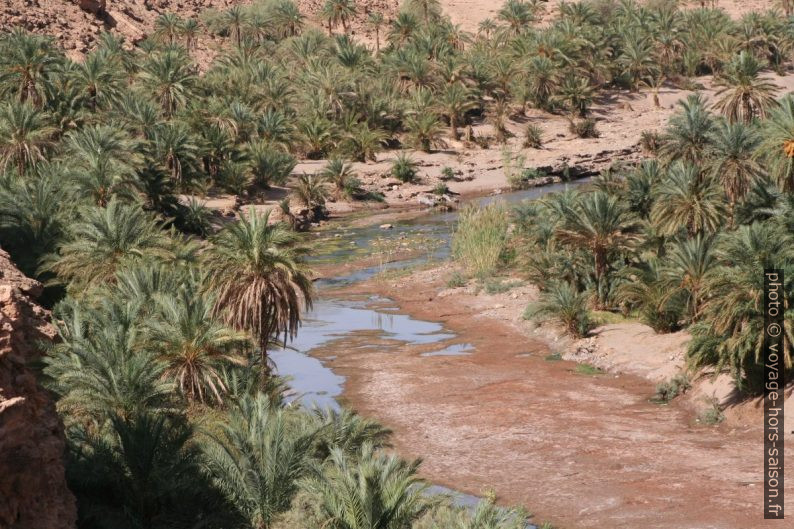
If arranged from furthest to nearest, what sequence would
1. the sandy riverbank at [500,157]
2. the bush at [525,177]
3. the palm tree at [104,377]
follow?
the bush at [525,177], the sandy riverbank at [500,157], the palm tree at [104,377]

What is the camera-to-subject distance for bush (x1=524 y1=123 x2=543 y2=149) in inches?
2579

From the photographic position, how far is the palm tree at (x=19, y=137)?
42.9 m

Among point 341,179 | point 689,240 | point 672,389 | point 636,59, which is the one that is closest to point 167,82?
point 341,179

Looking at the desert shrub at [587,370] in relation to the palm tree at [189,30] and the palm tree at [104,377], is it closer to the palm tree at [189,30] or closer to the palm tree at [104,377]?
the palm tree at [104,377]

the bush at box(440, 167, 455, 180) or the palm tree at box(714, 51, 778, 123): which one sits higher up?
the palm tree at box(714, 51, 778, 123)

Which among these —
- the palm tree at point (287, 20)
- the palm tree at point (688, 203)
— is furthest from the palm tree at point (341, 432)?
the palm tree at point (287, 20)

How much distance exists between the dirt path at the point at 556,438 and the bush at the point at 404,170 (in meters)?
27.7

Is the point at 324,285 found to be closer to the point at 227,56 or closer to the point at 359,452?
the point at 359,452

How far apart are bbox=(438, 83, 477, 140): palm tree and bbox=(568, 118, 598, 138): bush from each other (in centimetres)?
646

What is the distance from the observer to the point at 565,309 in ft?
106

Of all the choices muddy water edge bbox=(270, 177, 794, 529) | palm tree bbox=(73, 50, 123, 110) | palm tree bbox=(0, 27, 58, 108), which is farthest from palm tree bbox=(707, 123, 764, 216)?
palm tree bbox=(73, 50, 123, 110)

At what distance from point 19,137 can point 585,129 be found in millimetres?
35913

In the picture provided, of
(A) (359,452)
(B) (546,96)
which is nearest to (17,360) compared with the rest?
(A) (359,452)

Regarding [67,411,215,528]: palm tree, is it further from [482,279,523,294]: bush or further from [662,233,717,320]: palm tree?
[482,279,523,294]: bush
